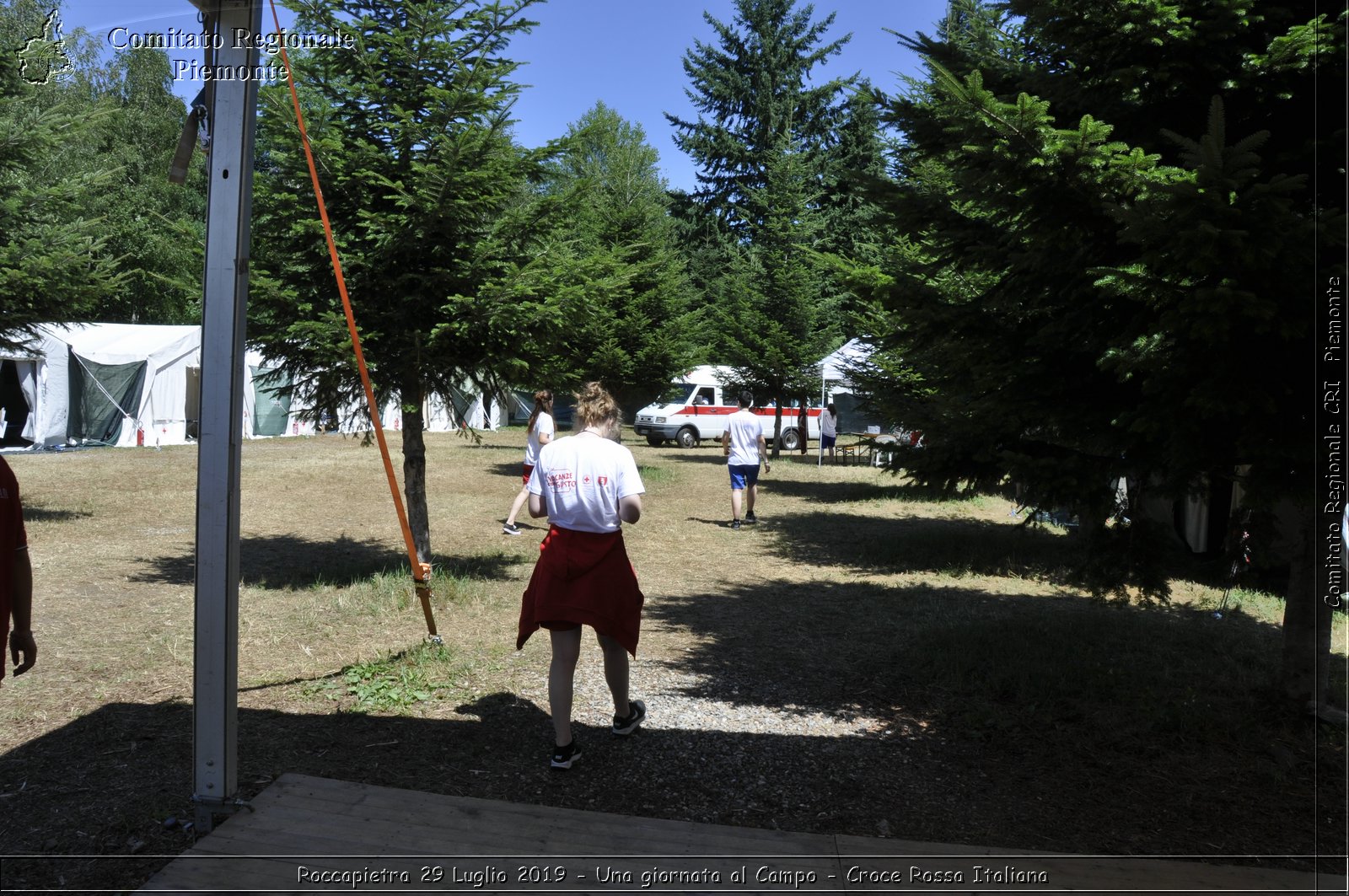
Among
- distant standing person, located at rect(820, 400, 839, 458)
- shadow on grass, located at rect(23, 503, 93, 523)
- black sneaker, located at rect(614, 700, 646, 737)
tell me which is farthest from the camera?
distant standing person, located at rect(820, 400, 839, 458)


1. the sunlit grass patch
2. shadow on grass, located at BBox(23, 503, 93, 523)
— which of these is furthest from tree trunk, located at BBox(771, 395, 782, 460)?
the sunlit grass patch

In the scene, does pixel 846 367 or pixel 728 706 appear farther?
pixel 846 367

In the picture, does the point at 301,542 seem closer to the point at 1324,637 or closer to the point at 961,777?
the point at 961,777

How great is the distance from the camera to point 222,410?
11.6 ft

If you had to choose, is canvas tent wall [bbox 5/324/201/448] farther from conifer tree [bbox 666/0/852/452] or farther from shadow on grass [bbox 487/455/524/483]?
conifer tree [bbox 666/0/852/452]

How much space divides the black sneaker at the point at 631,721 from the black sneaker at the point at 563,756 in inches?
17.8

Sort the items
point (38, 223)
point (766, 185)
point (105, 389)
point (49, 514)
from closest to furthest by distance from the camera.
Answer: point (38, 223)
point (49, 514)
point (105, 389)
point (766, 185)

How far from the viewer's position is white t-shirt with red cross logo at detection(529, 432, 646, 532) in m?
4.41

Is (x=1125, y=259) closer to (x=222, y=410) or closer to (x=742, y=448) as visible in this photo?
(x=222, y=410)

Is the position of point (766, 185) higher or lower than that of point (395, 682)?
higher

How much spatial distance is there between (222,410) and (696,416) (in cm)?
2809

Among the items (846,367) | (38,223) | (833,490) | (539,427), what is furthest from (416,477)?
(833,490)

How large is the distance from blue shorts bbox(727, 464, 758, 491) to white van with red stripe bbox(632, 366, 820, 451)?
55.3 feet

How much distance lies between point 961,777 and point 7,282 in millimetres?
11477
